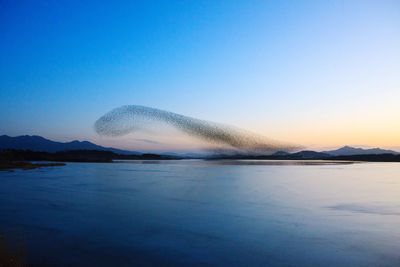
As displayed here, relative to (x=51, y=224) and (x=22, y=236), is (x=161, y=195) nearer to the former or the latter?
(x=51, y=224)

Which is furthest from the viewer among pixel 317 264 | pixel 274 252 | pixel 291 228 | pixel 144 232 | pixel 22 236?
pixel 291 228

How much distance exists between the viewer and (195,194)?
58.5ft

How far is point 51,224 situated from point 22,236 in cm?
166

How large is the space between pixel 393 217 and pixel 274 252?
6189 mm

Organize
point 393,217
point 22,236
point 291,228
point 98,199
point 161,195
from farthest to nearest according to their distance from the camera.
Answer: point 161,195 < point 98,199 < point 393,217 < point 291,228 < point 22,236

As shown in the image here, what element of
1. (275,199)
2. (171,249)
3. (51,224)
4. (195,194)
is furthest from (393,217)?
(51,224)

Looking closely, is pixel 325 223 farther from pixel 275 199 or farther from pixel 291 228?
pixel 275 199

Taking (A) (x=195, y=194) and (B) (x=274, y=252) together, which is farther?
(A) (x=195, y=194)

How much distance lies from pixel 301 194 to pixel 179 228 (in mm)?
9945

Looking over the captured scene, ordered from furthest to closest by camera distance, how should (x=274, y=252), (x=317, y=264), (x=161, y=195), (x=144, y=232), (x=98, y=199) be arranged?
1. (x=161, y=195)
2. (x=98, y=199)
3. (x=144, y=232)
4. (x=274, y=252)
5. (x=317, y=264)

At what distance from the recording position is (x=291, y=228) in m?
9.73

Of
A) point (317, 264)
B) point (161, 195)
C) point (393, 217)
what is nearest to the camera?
point (317, 264)

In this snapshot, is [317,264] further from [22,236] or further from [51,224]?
[51,224]

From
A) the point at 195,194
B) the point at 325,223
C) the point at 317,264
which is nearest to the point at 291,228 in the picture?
the point at 325,223
